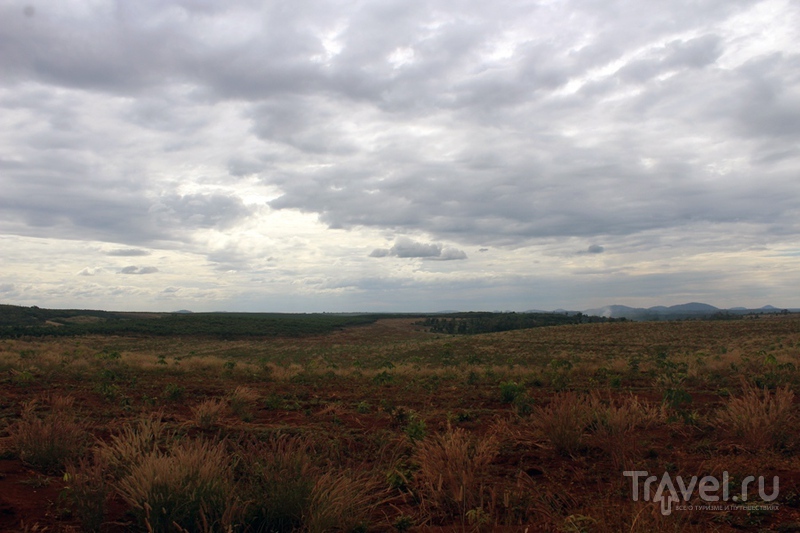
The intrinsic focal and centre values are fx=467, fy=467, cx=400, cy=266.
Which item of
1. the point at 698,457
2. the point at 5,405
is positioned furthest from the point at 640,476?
the point at 5,405

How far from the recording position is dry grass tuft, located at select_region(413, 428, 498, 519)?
4.35 meters

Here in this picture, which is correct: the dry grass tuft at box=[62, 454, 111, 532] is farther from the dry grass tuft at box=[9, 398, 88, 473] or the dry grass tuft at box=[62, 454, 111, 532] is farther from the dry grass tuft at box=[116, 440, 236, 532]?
the dry grass tuft at box=[9, 398, 88, 473]

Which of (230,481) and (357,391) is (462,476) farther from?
(357,391)

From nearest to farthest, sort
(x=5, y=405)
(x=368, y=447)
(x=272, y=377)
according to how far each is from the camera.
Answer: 1. (x=368, y=447)
2. (x=5, y=405)
3. (x=272, y=377)

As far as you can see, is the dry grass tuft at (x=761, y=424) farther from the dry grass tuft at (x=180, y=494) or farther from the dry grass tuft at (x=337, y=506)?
the dry grass tuft at (x=180, y=494)

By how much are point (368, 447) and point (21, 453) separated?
416 cm

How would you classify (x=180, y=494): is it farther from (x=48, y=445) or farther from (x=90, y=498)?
(x=48, y=445)

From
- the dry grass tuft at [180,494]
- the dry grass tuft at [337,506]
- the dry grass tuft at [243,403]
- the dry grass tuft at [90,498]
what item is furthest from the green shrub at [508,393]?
the dry grass tuft at [90,498]

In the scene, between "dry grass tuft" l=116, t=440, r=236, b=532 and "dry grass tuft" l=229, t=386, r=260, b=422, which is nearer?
"dry grass tuft" l=116, t=440, r=236, b=532

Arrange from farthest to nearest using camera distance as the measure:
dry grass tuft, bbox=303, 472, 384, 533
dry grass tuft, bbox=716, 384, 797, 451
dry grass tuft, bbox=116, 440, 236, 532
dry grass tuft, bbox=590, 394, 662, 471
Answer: dry grass tuft, bbox=716, 384, 797, 451 < dry grass tuft, bbox=590, 394, 662, 471 < dry grass tuft, bbox=303, 472, 384, 533 < dry grass tuft, bbox=116, 440, 236, 532

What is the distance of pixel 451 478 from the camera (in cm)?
457

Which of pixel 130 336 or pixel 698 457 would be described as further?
pixel 130 336

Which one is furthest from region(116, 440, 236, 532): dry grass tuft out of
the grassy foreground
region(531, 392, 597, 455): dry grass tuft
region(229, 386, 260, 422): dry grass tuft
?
region(229, 386, 260, 422): dry grass tuft

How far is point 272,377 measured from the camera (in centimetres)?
1559
